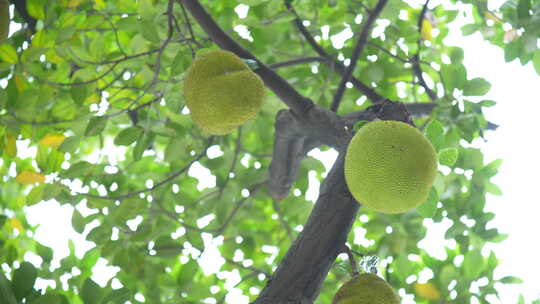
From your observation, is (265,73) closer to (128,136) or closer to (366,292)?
(128,136)

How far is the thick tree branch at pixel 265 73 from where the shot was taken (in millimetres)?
1471

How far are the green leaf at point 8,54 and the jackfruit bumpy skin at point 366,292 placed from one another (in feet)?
3.62

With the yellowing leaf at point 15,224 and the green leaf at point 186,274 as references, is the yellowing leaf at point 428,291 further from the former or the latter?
the yellowing leaf at point 15,224

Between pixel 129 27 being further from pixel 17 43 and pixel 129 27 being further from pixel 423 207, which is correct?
pixel 423 207

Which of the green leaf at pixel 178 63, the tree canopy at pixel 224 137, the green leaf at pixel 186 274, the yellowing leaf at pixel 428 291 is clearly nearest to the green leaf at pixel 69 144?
the tree canopy at pixel 224 137

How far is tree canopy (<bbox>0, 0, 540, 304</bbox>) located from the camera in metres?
1.65

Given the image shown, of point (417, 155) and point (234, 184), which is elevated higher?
point (417, 155)

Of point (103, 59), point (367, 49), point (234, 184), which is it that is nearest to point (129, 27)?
point (103, 59)

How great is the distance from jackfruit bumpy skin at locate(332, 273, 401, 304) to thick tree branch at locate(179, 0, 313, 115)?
0.49 meters

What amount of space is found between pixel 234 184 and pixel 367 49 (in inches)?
25.5

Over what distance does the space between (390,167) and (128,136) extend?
90 cm

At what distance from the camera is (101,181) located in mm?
2045

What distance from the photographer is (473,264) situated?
6.55 feet

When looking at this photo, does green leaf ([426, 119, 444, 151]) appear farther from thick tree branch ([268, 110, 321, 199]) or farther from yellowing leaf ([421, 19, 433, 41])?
yellowing leaf ([421, 19, 433, 41])
